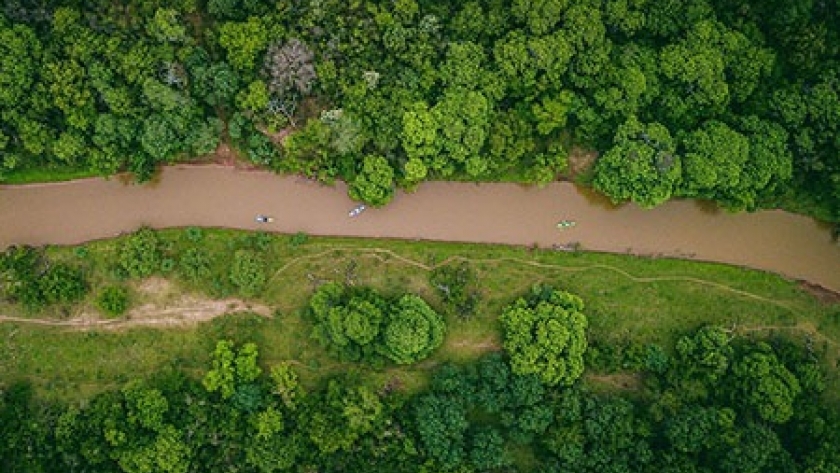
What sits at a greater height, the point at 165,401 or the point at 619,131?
the point at 619,131

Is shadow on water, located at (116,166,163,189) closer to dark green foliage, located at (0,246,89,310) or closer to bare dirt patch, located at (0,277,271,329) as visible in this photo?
bare dirt patch, located at (0,277,271,329)

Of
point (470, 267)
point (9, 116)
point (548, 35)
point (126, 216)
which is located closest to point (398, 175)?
point (470, 267)

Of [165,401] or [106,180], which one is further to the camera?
[106,180]

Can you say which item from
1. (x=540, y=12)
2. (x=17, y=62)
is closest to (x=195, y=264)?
(x=17, y=62)

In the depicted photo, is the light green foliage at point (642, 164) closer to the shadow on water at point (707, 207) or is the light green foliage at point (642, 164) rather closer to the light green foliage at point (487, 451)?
the shadow on water at point (707, 207)

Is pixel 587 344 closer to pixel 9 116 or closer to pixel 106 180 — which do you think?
pixel 106 180

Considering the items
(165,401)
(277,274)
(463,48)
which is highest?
(463,48)
